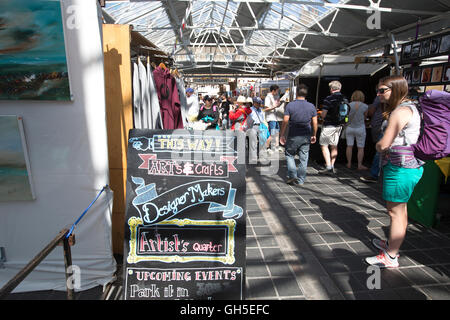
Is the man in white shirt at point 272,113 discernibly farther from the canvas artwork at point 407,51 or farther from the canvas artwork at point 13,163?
the canvas artwork at point 13,163

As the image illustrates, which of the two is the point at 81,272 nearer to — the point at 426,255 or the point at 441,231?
the point at 426,255

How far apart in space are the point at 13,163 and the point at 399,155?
3.31 meters

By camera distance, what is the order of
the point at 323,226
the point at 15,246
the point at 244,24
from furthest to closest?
the point at 244,24
the point at 323,226
the point at 15,246

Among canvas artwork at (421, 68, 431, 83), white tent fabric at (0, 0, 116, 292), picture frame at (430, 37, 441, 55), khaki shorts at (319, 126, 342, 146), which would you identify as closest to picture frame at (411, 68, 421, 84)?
canvas artwork at (421, 68, 431, 83)

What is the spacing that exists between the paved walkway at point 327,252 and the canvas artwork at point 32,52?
1.71 metres

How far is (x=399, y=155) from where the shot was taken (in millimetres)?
2336

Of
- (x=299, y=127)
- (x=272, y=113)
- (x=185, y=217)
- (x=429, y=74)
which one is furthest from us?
(x=272, y=113)

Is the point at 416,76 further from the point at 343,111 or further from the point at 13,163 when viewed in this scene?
the point at 13,163

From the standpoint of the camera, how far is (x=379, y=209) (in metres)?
3.93

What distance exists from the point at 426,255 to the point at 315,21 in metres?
10.8

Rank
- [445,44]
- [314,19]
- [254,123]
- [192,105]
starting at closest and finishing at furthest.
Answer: [445,44], [192,105], [254,123], [314,19]

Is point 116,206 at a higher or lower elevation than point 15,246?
higher

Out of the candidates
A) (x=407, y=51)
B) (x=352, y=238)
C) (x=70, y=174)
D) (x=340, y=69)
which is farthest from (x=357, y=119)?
(x=70, y=174)
